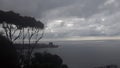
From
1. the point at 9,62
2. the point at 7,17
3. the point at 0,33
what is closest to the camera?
the point at 9,62

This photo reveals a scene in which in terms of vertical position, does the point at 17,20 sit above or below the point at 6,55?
above

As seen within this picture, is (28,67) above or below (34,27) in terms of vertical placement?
below

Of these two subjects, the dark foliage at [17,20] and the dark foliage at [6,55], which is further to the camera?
the dark foliage at [17,20]

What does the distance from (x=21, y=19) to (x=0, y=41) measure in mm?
5424

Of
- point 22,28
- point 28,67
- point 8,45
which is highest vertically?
point 22,28

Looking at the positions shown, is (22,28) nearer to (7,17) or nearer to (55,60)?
(7,17)

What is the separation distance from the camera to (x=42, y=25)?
2777 centimetres

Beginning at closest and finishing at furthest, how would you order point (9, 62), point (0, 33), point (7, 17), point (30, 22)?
point (9, 62), point (0, 33), point (7, 17), point (30, 22)

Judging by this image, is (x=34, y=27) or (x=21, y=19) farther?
(x=34, y=27)

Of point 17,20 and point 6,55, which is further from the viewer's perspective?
point 17,20

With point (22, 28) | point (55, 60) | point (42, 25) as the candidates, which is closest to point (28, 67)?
point (22, 28)

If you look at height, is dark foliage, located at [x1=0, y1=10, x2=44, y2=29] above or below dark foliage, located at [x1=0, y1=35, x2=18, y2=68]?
above

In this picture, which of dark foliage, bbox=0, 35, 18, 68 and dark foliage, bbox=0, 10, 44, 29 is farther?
dark foliage, bbox=0, 10, 44, 29

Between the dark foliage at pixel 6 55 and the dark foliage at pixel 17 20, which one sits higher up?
the dark foliage at pixel 17 20
